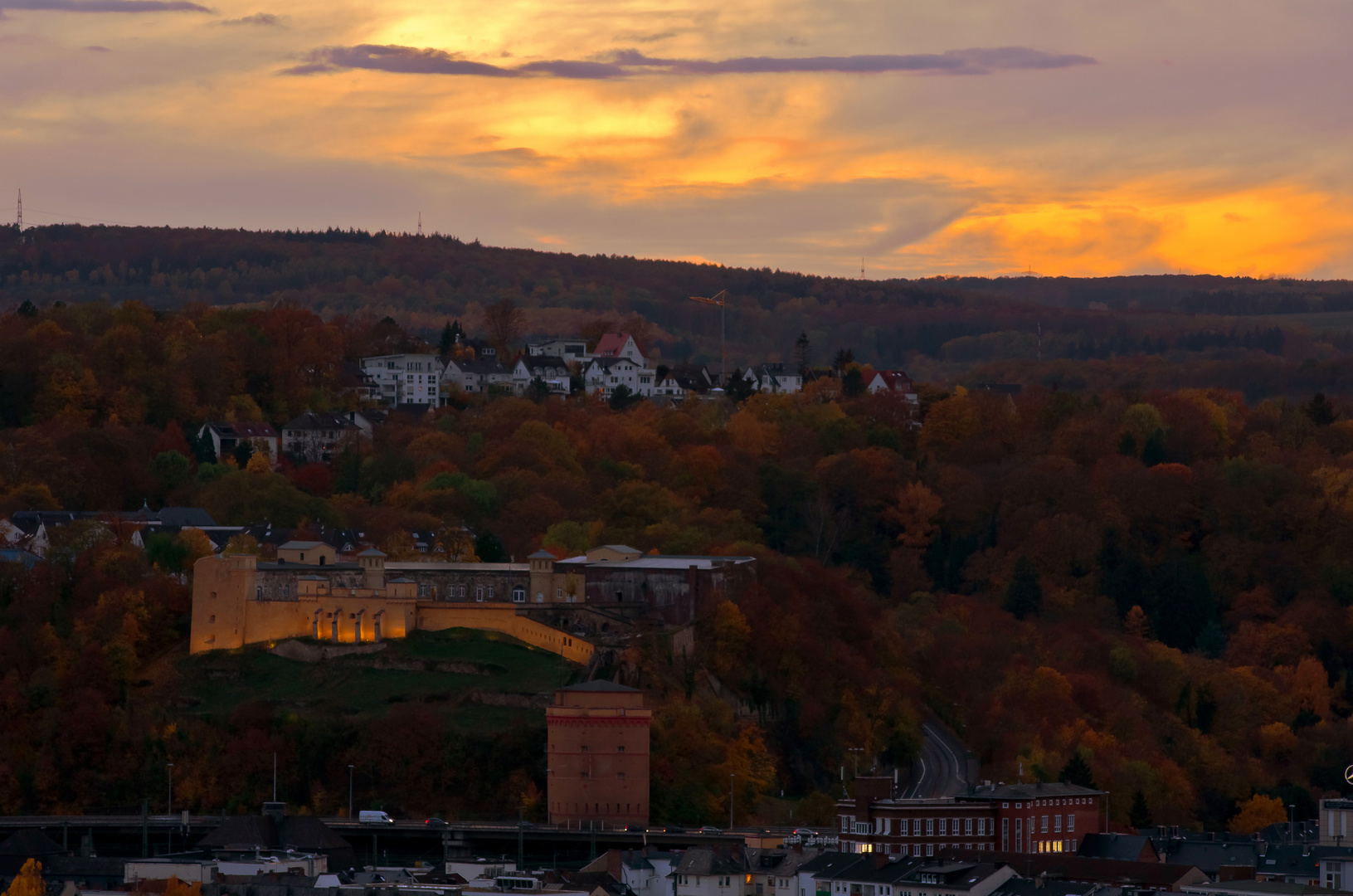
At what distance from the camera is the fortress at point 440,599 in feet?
398

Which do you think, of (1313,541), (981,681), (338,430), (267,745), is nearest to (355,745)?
(267,745)

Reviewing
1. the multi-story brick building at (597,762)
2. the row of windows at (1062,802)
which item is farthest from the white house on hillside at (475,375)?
the row of windows at (1062,802)

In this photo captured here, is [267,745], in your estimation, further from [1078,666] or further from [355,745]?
[1078,666]

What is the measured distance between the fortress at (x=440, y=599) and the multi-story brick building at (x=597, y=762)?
949 cm

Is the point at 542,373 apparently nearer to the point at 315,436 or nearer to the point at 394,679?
the point at 315,436

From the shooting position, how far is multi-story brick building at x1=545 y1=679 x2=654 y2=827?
359 feet

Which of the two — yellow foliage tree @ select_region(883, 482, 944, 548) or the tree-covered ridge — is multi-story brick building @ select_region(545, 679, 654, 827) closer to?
the tree-covered ridge

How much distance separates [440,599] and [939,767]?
21935 mm

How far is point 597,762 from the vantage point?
4323 inches

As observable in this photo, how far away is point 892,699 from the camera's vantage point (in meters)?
124

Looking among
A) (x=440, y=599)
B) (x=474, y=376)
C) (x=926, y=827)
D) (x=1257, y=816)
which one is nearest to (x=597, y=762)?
(x=926, y=827)

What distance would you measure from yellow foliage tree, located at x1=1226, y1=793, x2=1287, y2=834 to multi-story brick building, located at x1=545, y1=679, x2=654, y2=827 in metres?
27.7

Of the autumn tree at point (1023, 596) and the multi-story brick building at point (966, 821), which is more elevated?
the autumn tree at point (1023, 596)

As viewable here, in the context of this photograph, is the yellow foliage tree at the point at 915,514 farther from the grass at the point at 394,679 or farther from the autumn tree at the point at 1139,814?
the grass at the point at 394,679
